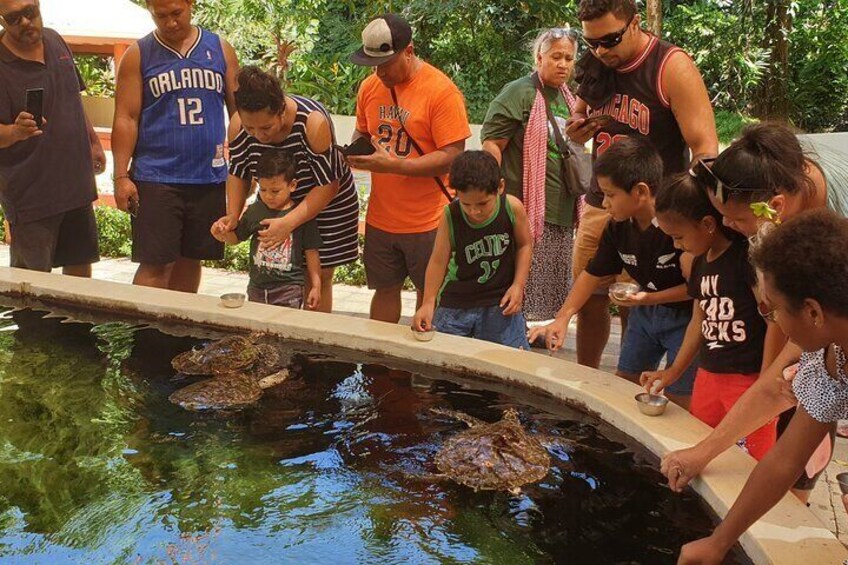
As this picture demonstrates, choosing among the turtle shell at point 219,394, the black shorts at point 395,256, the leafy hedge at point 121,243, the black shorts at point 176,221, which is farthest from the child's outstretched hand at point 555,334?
the leafy hedge at point 121,243

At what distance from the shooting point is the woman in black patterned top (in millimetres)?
4363

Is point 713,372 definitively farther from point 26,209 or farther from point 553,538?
point 26,209

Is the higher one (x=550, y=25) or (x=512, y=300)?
(x=550, y=25)

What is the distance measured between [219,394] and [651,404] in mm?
1636

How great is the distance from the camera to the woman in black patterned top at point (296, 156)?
4.36 m

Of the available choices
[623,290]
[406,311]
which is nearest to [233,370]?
[623,290]

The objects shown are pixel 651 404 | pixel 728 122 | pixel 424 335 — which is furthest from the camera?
pixel 728 122

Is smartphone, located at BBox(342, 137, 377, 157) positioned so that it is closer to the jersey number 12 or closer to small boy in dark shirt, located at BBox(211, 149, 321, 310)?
small boy in dark shirt, located at BBox(211, 149, 321, 310)

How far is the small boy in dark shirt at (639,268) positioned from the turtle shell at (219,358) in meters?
1.23

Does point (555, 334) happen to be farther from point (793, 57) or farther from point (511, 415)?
point (793, 57)

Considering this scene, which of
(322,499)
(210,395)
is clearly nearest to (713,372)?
(322,499)

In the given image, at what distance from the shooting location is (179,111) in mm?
5027

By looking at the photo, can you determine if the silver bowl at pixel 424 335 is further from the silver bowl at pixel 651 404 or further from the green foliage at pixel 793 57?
the green foliage at pixel 793 57

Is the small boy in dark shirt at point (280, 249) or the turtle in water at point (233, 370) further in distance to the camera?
the small boy in dark shirt at point (280, 249)
